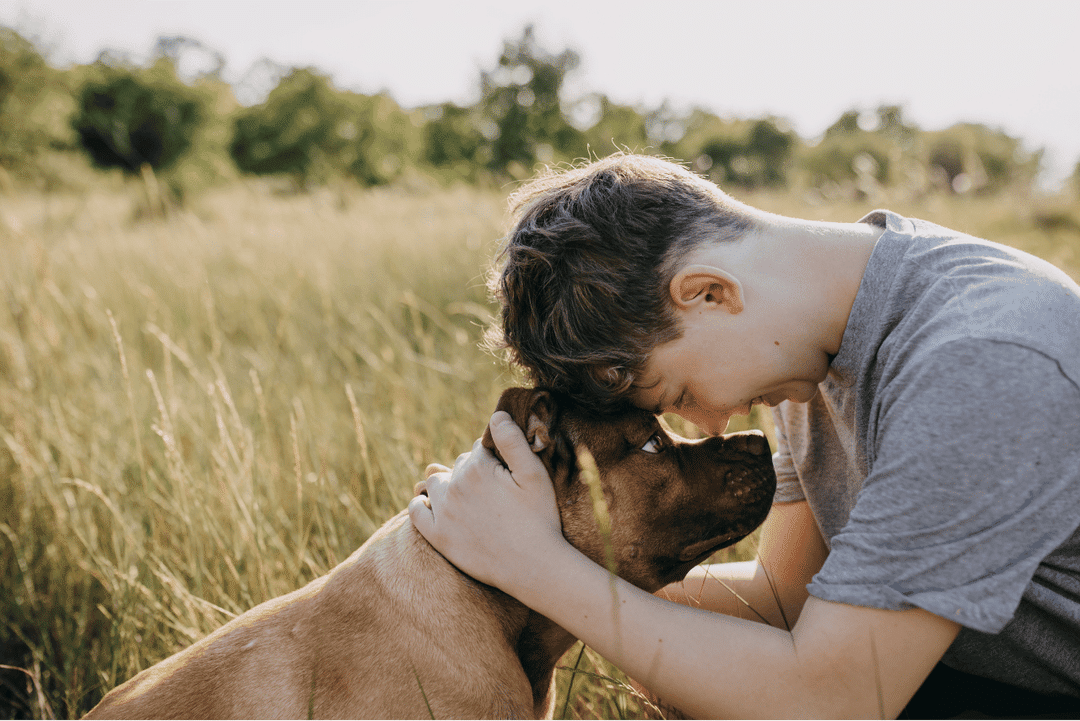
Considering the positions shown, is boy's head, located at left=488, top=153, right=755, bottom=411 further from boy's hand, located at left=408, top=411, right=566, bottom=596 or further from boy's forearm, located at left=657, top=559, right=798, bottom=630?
boy's forearm, located at left=657, top=559, right=798, bottom=630

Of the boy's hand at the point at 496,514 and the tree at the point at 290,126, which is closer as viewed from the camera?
the boy's hand at the point at 496,514

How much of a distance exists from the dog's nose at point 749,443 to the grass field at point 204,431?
0.77m

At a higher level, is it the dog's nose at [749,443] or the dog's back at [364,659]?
the dog's nose at [749,443]

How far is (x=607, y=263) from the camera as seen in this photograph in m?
1.73

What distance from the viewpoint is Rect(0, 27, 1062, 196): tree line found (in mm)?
9547

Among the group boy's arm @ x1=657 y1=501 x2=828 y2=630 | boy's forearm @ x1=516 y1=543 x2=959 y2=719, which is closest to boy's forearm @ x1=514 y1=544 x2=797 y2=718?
boy's forearm @ x1=516 y1=543 x2=959 y2=719

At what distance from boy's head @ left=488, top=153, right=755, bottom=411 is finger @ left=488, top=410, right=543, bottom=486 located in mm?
203

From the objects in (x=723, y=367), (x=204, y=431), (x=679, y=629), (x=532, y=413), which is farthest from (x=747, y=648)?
(x=204, y=431)

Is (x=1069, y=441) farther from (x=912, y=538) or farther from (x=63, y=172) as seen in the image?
(x=63, y=172)

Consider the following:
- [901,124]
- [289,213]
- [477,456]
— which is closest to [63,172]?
[289,213]

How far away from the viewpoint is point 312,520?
8.86 feet

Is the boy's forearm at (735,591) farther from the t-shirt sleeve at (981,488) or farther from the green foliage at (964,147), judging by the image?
the green foliage at (964,147)

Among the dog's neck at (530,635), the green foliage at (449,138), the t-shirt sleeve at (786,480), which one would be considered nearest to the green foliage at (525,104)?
the green foliage at (449,138)

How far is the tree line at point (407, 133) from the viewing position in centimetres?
955
